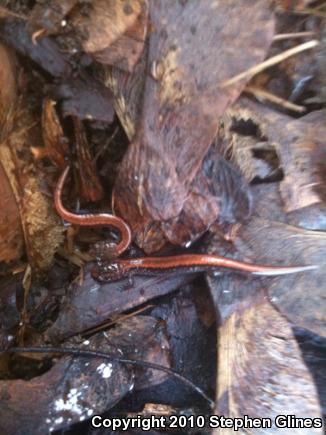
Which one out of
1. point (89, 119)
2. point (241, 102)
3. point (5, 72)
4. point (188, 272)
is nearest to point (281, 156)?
point (241, 102)

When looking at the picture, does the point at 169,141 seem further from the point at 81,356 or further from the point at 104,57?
the point at 81,356

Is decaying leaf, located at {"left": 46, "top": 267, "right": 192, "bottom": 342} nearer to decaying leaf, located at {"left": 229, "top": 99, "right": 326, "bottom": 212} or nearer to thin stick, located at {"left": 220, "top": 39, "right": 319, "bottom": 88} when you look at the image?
decaying leaf, located at {"left": 229, "top": 99, "right": 326, "bottom": 212}

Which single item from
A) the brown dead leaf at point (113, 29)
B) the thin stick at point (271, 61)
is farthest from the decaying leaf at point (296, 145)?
the brown dead leaf at point (113, 29)

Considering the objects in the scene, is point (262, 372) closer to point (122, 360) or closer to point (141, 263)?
point (122, 360)

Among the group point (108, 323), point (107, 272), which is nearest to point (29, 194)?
point (107, 272)

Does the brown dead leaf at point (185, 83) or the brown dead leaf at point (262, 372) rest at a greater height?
the brown dead leaf at point (185, 83)

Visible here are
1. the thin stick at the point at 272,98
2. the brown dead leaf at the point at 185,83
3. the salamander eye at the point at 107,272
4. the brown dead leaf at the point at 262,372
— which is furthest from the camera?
the salamander eye at the point at 107,272

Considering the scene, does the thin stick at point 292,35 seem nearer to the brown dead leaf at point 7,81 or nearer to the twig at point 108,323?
the brown dead leaf at point 7,81
